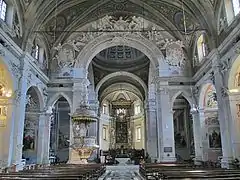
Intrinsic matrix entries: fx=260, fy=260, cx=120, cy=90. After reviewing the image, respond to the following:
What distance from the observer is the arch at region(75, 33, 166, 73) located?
17.5 metres

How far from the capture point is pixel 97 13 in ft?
57.1

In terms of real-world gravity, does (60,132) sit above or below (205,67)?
below

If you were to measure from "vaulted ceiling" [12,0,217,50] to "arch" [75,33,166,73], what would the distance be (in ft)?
4.67

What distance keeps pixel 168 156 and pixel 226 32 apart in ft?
26.3

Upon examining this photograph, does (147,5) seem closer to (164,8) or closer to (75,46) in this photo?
(164,8)

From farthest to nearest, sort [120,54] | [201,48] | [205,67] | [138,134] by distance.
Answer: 1. [138,134]
2. [120,54]
3. [201,48]
4. [205,67]

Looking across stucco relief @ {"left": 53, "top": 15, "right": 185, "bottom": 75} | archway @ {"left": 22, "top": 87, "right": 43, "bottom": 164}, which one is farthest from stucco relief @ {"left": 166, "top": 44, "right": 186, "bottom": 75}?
archway @ {"left": 22, "top": 87, "right": 43, "bottom": 164}

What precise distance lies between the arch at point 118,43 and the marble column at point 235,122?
655cm

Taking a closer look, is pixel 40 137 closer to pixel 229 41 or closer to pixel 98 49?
pixel 98 49

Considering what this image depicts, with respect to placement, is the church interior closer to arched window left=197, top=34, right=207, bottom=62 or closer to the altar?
arched window left=197, top=34, right=207, bottom=62

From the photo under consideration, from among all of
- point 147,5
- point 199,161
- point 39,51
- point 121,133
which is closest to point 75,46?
point 39,51

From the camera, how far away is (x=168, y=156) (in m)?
15.9

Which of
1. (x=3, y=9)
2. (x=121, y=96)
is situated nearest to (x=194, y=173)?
(x=3, y=9)

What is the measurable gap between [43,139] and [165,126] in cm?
769
